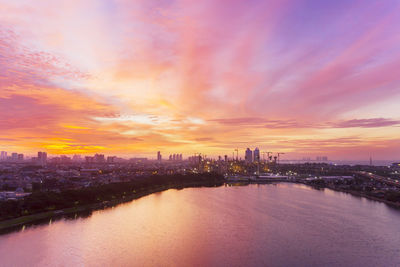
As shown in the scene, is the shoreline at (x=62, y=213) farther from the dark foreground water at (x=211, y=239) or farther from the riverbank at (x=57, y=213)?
the dark foreground water at (x=211, y=239)

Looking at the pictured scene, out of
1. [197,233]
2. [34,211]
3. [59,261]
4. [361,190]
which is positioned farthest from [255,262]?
[361,190]

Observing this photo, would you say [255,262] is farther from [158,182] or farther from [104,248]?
[158,182]

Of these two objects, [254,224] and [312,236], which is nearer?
[312,236]

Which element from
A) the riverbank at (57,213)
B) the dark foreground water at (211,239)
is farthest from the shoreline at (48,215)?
the dark foreground water at (211,239)

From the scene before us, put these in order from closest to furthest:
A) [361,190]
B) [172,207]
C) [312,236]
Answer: [312,236], [172,207], [361,190]

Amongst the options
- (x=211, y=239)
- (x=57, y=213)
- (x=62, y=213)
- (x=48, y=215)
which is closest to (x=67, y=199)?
(x=62, y=213)

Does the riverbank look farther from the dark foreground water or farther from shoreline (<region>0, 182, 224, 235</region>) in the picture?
the dark foreground water

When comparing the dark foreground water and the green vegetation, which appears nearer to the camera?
the dark foreground water

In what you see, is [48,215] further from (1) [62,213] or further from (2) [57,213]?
(1) [62,213]

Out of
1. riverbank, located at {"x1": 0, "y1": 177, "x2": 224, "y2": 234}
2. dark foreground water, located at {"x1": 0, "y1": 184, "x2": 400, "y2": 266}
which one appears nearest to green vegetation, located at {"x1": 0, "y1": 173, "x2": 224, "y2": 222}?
riverbank, located at {"x1": 0, "y1": 177, "x2": 224, "y2": 234}

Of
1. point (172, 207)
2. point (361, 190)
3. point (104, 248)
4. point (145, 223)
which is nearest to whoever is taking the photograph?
point (104, 248)
